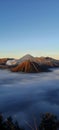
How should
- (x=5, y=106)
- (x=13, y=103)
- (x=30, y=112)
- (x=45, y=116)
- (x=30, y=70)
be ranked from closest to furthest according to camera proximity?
(x=45, y=116) → (x=30, y=112) → (x=5, y=106) → (x=13, y=103) → (x=30, y=70)

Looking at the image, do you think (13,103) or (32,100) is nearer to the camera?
(13,103)

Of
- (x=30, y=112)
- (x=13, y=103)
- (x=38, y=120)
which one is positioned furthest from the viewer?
(x=13, y=103)

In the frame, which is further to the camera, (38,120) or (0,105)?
(0,105)

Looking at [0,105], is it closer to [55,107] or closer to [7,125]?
[55,107]

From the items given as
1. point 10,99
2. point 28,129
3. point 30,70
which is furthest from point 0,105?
point 30,70

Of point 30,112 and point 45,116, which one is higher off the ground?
point 45,116

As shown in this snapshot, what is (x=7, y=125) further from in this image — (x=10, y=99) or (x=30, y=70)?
(x=30, y=70)

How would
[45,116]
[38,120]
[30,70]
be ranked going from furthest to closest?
[30,70] < [38,120] < [45,116]

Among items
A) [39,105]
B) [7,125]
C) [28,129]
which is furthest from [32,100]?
[7,125]

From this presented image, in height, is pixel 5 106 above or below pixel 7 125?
below
